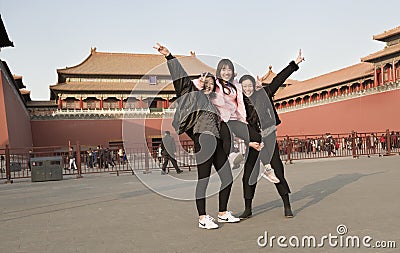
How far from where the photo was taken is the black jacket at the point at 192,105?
3535 mm

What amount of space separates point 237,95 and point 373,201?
218cm

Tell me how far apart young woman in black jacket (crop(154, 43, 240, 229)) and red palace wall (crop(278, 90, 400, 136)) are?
23.1m

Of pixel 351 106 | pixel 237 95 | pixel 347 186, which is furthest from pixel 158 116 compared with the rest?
pixel 237 95

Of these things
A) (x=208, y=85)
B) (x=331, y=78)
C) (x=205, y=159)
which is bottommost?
(x=205, y=159)

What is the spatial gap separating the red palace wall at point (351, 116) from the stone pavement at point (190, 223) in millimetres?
20125

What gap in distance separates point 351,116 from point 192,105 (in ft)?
85.5

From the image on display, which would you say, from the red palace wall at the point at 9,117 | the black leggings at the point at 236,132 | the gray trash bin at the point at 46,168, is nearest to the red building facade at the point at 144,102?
the red palace wall at the point at 9,117

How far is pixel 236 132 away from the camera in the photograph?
3.79m

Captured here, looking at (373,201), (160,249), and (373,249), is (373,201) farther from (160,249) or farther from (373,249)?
(160,249)

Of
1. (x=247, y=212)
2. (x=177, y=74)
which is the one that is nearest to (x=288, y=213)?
(x=247, y=212)

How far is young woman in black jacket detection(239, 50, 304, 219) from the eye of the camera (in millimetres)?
3947

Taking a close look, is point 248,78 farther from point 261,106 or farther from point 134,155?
point 134,155

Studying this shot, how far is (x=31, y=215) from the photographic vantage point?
4.86 metres

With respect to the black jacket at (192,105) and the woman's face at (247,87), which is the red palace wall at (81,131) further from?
the black jacket at (192,105)
